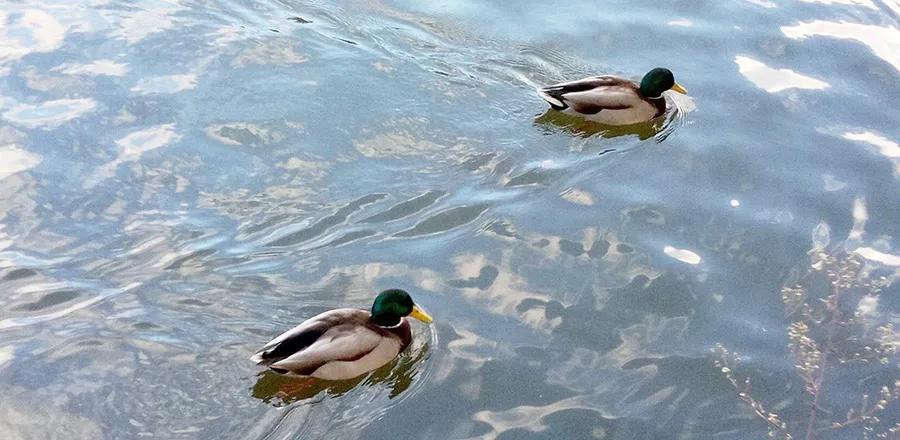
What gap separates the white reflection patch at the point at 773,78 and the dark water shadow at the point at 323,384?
164 inches

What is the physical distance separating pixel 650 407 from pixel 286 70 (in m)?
4.00

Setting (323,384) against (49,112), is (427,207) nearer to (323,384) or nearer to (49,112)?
(323,384)

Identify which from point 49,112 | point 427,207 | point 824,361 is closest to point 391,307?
point 427,207

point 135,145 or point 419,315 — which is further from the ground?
point 135,145

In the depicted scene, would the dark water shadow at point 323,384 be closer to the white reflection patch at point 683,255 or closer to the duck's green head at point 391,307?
the duck's green head at point 391,307

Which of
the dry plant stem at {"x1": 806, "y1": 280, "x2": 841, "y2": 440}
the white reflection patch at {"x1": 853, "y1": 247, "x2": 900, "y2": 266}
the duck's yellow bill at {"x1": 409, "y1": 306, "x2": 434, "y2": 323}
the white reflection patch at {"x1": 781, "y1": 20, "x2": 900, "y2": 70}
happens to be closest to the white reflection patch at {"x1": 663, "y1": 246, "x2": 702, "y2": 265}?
the dry plant stem at {"x1": 806, "y1": 280, "x2": 841, "y2": 440}

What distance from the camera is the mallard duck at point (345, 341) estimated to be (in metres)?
4.70

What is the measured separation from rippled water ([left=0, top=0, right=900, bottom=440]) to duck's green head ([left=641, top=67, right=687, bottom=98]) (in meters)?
0.25

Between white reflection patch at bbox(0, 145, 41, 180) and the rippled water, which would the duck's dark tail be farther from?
white reflection patch at bbox(0, 145, 41, 180)

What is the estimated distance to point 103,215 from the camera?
5.90 metres

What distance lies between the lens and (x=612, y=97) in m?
7.24

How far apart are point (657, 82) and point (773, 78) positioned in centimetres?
117

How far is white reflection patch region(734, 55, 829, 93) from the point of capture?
25.6ft

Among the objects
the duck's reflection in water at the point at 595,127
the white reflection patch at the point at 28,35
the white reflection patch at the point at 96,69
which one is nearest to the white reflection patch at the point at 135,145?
the white reflection patch at the point at 96,69
